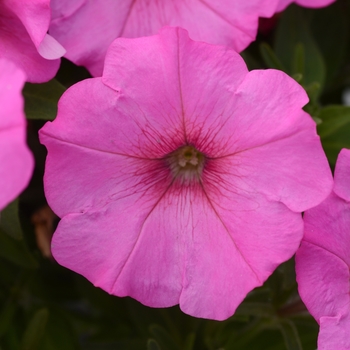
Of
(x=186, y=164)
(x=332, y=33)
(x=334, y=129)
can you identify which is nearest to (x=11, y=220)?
(x=186, y=164)

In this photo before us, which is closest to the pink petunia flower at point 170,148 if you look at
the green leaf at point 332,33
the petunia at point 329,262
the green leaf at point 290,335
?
the petunia at point 329,262

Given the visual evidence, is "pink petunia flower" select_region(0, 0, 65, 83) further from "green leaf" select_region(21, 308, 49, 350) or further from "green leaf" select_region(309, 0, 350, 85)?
"green leaf" select_region(309, 0, 350, 85)

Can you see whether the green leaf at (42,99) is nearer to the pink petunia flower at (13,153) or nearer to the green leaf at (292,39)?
the pink petunia flower at (13,153)

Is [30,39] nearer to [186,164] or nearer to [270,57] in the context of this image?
[186,164]

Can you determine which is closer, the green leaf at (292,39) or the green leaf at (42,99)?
the green leaf at (42,99)

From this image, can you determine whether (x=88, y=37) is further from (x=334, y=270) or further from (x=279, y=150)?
(x=334, y=270)

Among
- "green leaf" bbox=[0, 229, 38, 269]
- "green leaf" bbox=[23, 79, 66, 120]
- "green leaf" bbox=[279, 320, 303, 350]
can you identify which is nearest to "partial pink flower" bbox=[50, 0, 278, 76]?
"green leaf" bbox=[23, 79, 66, 120]

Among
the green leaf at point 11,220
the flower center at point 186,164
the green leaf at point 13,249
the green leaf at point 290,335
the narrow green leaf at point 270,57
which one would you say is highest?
the narrow green leaf at point 270,57
